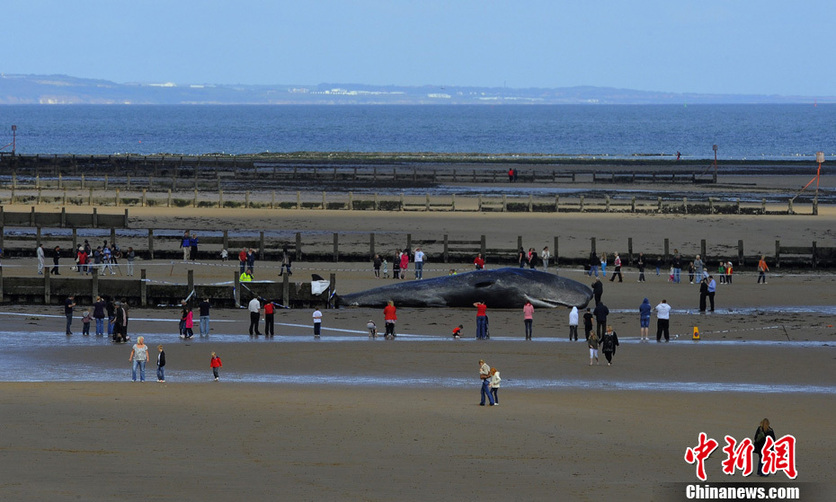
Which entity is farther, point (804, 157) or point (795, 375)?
point (804, 157)

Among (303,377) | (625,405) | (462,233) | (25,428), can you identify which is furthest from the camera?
(462,233)

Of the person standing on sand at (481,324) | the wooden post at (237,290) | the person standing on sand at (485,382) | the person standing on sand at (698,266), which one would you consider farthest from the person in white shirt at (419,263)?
the person standing on sand at (485,382)

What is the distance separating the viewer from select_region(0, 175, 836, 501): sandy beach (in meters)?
16.0

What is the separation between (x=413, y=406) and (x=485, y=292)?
1207 centimetres

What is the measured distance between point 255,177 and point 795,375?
6532 centimetres

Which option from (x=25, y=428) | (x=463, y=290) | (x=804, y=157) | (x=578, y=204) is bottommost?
(x=25, y=428)

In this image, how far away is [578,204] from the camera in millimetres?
Result: 61406

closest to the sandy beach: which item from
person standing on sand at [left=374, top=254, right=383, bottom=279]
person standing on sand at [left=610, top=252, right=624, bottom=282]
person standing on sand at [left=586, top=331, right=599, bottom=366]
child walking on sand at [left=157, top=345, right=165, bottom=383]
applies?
child walking on sand at [left=157, top=345, right=165, bottom=383]

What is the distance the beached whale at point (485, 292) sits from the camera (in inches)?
1270

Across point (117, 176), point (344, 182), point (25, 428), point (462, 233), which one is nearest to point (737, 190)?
point (344, 182)

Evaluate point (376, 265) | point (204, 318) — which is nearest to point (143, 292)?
point (204, 318)

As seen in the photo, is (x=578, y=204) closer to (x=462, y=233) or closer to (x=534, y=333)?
(x=462, y=233)

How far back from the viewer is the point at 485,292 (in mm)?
32500

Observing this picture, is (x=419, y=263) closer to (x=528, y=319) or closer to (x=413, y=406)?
(x=528, y=319)
